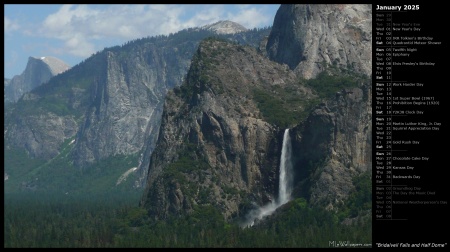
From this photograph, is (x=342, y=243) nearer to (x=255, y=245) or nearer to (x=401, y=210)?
(x=255, y=245)

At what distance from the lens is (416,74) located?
114 m

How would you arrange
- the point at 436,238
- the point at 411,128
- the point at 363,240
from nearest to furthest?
the point at 411,128
the point at 436,238
the point at 363,240

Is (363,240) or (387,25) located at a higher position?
(387,25)

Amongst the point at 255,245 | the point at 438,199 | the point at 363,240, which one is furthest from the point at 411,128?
the point at 255,245

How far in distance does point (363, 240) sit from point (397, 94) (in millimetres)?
76605

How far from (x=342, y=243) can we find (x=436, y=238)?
224 feet

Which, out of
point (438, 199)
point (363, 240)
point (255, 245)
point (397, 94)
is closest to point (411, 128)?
point (397, 94)

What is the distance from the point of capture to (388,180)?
11062 cm

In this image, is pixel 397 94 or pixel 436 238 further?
pixel 436 238

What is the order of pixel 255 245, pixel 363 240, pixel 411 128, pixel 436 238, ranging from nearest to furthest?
1. pixel 411 128
2. pixel 436 238
3. pixel 363 240
4. pixel 255 245

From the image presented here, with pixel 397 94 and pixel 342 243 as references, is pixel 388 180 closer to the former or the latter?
pixel 397 94

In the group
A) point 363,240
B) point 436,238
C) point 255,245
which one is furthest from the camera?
point 255,245

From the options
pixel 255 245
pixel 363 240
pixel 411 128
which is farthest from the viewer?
→ pixel 255 245
